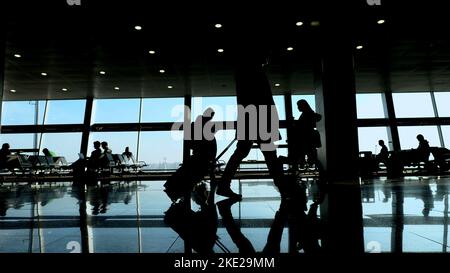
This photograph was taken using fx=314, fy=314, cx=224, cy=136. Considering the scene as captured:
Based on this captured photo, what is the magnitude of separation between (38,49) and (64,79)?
2903 mm

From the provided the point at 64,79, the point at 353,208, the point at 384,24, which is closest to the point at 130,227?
the point at 353,208

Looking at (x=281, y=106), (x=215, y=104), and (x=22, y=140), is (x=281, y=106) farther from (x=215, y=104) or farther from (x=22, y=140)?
(x=22, y=140)

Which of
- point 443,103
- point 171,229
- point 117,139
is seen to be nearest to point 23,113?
point 117,139

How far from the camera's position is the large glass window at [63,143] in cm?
1327

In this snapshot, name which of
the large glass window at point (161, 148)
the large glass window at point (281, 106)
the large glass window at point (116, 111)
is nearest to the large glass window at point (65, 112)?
the large glass window at point (116, 111)

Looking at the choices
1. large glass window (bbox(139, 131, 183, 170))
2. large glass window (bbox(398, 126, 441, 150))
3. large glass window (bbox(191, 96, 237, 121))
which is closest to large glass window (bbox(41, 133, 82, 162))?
large glass window (bbox(139, 131, 183, 170))

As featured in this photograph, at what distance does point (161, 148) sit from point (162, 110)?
66.5 inches

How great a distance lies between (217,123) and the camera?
12.4 ft

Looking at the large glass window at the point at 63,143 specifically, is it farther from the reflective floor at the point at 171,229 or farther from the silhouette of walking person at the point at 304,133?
the reflective floor at the point at 171,229

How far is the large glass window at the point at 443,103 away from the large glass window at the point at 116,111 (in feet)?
42.5

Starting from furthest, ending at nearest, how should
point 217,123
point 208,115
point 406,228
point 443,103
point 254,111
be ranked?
point 443,103, point 217,123, point 208,115, point 254,111, point 406,228

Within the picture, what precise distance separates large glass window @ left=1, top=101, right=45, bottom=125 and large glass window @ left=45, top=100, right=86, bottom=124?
34cm

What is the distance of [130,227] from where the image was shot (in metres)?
1.95

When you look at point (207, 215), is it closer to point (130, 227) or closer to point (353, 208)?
point (130, 227)
